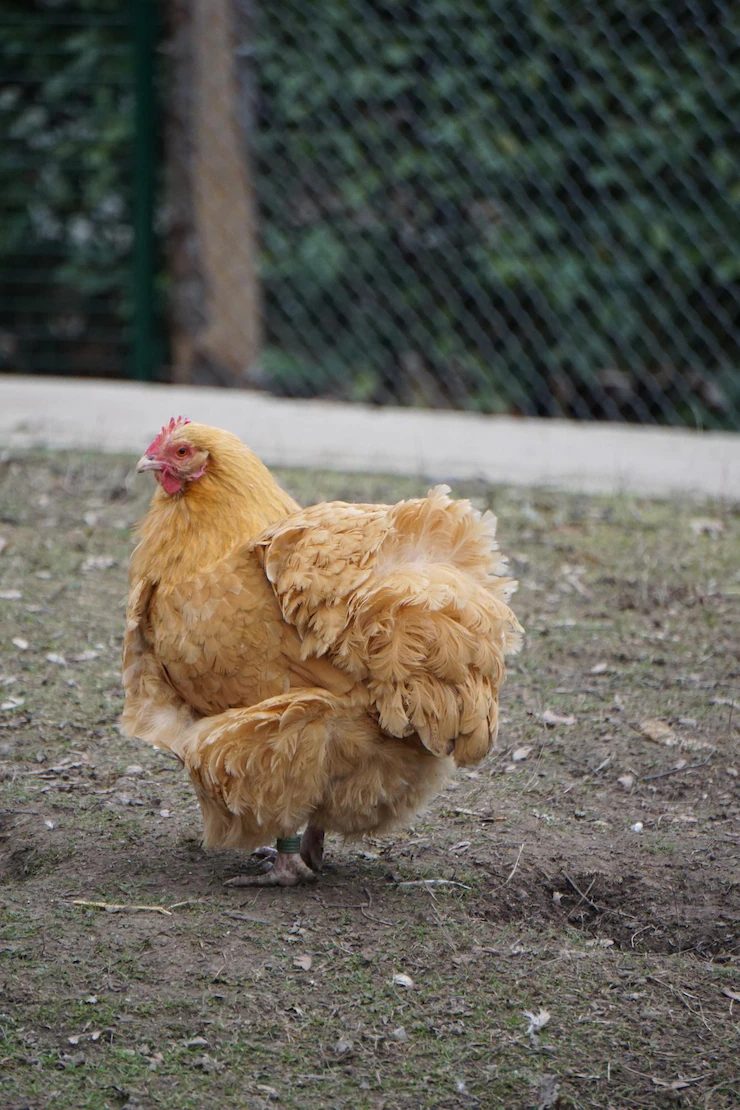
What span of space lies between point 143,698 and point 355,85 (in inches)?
197

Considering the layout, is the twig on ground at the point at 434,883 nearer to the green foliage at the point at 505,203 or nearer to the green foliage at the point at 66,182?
the green foliage at the point at 505,203

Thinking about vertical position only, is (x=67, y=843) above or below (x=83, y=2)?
below

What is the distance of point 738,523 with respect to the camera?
17.6 feet


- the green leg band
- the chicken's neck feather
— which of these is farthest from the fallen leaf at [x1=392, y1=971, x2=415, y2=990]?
the chicken's neck feather

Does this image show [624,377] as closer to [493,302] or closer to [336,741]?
[493,302]

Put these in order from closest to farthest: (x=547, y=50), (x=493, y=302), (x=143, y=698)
Result: (x=143, y=698)
(x=547, y=50)
(x=493, y=302)

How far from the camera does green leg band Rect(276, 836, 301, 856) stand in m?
2.88

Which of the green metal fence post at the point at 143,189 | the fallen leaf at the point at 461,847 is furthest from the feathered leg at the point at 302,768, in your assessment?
the green metal fence post at the point at 143,189

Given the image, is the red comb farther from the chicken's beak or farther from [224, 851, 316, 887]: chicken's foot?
[224, 851, 316, 887]: chicken's foot

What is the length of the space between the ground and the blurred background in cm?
298

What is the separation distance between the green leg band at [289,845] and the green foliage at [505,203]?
177 inches

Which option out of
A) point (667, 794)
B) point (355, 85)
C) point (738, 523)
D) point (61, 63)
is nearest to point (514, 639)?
point (667, 794)

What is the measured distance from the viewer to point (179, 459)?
3.04 metres

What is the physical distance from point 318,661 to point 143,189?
5222 mm
